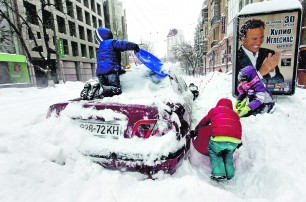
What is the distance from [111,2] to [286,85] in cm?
4506

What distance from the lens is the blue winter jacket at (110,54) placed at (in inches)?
134

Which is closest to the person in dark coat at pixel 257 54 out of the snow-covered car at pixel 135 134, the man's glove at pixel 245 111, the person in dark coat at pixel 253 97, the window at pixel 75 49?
the person in dark coat at pixel 253 97

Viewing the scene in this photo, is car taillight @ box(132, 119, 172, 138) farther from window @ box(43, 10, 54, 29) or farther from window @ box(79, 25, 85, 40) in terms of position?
window @ box(79, 25, 85, 40)

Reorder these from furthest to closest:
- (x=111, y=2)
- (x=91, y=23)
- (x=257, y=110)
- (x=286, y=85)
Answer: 1. (x=111, y=2)
2. (x=91, y=23)
3. (x=286, y=85)
4. (x=257, y=110)

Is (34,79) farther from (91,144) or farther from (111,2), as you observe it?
(111,2)

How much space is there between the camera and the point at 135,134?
2086 millimetres

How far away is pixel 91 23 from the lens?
36.3 meters

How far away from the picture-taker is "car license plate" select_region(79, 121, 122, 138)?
214 cm

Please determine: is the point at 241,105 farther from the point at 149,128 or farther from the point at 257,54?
the point at 149,128

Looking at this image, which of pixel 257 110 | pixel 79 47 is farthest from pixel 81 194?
pixel 79 47

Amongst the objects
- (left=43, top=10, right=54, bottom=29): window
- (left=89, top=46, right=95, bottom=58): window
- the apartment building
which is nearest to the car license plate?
(left=43, top=10, right=54, bottom=29): window

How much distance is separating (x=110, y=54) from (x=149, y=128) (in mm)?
1981

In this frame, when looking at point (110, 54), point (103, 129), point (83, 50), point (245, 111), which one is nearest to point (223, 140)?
point (103, 129)

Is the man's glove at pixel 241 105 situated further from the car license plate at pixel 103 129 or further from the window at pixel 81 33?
the window at pixel 81 33
